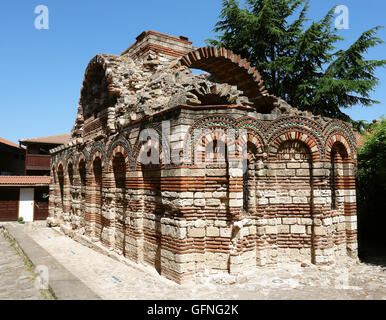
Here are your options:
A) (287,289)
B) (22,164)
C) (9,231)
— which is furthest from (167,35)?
(22,164)

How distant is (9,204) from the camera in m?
19.9

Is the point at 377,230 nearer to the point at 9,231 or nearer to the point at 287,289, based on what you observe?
the point at 287,289

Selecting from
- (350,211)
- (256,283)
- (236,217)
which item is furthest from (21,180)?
(350,211)

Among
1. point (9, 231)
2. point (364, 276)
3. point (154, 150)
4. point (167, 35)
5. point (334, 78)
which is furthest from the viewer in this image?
point (9, 231)

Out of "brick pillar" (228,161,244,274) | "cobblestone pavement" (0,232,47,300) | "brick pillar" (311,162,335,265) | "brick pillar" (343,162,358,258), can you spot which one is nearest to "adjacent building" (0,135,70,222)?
"cobblestone pavement" (0,232,47,300)

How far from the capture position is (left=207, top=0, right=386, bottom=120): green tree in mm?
12633

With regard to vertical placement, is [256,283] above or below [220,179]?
below

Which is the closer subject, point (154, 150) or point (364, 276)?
point (364, 276)

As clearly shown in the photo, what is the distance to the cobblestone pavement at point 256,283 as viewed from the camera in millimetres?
5598

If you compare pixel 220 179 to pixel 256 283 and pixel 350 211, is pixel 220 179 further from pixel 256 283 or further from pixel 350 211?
pixel 350 211

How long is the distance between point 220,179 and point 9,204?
18.9 meters

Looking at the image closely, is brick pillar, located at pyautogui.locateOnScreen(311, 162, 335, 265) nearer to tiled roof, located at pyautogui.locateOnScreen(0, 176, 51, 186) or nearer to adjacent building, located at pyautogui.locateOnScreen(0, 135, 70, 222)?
adjacent building, located at pyautogui.locateOnScreen(0, 135, 70, 222)
